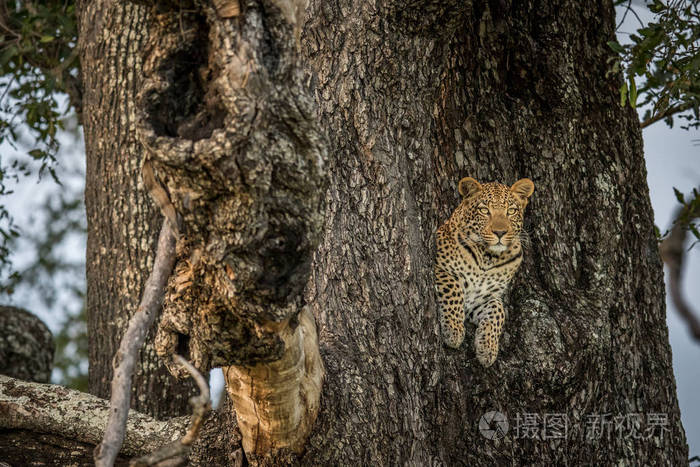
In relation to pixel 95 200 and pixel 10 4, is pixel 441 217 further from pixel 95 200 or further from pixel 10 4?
pixel 10 4

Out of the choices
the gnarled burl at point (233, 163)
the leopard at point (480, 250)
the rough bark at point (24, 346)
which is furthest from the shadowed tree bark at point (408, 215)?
the rough bark at point (24, 346)

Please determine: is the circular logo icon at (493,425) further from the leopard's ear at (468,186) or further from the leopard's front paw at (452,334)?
the leopard's ear at (468,186)

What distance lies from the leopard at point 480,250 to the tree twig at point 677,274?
142 inches

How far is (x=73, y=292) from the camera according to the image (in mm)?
10453

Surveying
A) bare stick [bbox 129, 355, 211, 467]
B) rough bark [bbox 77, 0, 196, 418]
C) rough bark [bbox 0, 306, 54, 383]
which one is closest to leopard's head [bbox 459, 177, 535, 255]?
rough bark [bbox 77, 0, 196, 418]

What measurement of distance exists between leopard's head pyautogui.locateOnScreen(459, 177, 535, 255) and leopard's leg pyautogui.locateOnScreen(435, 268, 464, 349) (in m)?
0.33

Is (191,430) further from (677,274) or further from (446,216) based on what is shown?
(677,274)

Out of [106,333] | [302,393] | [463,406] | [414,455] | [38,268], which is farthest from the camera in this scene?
[38,268]

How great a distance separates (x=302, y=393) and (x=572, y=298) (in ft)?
6.28

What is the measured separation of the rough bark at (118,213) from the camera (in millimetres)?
4902

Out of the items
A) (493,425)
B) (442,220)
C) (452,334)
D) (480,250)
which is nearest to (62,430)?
(452,334)

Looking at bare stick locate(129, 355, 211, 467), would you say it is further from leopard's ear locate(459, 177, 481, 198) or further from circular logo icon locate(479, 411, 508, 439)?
leopard's ear locate(459, 177, 481, 198)

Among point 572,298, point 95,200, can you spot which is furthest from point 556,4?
point 95,200

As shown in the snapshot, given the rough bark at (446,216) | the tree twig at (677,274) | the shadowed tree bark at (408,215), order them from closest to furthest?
the shadowed tree bark at (408,215) < the rough bark at (446,216) < the tree twig at (677,274)
